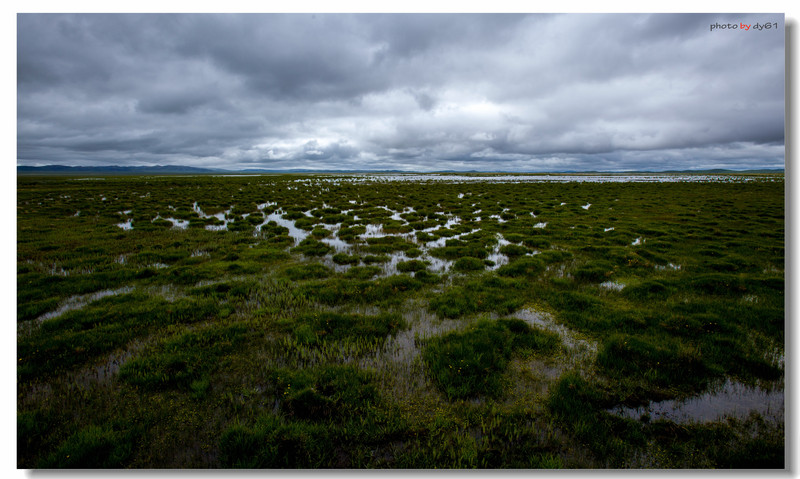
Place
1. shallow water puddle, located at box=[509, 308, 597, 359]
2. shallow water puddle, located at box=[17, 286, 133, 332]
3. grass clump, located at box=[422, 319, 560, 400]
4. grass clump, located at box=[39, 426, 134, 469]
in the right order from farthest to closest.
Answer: shallow water puddle, located at box=[17, 286, 133, 332] → shallow water puddle, located at box=[509, 308, 597, 359] → grass clump, located at box=[422, 319, 560, 400] → grass clump, located at box=[39, 426, 134, 469]

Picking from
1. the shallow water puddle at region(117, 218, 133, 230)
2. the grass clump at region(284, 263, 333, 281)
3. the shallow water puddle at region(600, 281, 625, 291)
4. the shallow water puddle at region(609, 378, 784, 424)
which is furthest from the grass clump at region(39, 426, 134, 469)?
the shallow water puddle at region(117, 218, 133, 230)

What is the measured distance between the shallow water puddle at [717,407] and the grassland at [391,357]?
0.35 ft

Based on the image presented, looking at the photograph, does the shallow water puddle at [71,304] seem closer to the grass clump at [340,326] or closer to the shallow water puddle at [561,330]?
the grass clump at [340,326]

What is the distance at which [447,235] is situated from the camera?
2181 centimetres

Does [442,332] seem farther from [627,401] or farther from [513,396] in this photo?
[627,401]

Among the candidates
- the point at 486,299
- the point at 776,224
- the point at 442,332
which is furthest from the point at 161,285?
the point at 776,224

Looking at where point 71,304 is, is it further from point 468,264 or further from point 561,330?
point 561,330

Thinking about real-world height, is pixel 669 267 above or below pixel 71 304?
above

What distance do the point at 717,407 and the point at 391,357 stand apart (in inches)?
258

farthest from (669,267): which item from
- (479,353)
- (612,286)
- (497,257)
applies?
(479,353)

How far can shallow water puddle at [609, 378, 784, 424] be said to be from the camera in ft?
18.9

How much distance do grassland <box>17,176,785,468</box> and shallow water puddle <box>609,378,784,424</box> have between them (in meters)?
0.11

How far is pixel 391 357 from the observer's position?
25.1 feet

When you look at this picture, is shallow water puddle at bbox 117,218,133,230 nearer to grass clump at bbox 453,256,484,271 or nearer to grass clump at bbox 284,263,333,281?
grass clump at bbox 284,263,333,281
